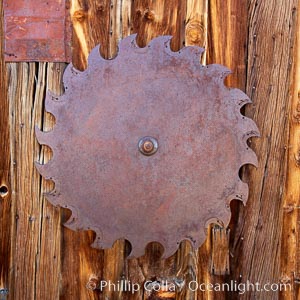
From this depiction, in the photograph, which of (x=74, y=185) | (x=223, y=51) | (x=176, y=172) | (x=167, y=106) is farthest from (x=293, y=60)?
(x=74, y=185)

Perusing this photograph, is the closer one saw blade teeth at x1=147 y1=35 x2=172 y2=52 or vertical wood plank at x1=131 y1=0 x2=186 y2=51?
saw blade teeth at x1=147 y1=35 x2=172 y2=52

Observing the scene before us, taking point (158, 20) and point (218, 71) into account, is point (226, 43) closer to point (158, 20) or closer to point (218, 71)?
point (218, 71)

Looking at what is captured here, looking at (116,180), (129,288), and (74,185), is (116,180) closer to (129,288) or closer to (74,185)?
(74,185)

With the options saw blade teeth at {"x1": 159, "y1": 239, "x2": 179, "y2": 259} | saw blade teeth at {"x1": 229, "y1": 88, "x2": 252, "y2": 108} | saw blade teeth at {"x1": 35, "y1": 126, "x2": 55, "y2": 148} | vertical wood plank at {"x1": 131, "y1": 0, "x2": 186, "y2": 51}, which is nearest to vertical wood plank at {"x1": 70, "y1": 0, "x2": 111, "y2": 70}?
vertical wood plank at {"x1": 131, "y1": 0, "x2": 186, "y2": 51}

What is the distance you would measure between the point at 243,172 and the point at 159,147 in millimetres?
391

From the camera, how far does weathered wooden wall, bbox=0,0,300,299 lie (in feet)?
5.34

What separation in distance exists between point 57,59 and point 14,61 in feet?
0.59

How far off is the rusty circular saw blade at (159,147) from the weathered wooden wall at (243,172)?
13cm

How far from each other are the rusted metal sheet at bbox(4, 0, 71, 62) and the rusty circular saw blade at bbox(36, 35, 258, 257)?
178 mm

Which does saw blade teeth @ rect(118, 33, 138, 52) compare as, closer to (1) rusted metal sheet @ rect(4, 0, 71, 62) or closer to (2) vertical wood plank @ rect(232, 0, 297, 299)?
(1) rusted metal sheet @ rect(4, 0, 71, 62)

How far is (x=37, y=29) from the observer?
1.59 metres

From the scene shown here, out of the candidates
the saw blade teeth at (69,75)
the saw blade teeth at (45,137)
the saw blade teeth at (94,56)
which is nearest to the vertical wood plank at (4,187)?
the saw blade teeth at (45,137)

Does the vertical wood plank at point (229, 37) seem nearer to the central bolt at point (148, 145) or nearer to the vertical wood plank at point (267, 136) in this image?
the vertical wood plank at point (267, 136)

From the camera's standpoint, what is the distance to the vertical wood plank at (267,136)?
1.64 meters
